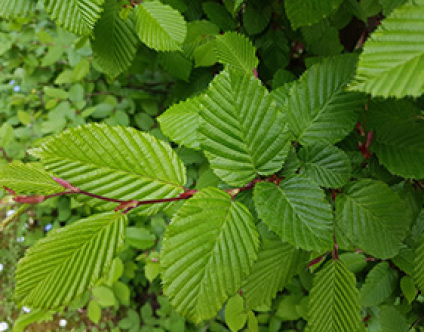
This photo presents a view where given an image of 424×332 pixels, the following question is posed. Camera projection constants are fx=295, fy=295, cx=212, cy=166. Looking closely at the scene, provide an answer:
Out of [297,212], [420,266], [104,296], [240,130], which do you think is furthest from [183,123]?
[104,296]

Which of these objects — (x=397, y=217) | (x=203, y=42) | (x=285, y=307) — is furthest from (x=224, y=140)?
(x=285, y=307)

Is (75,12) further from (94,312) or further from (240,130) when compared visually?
(94,312)

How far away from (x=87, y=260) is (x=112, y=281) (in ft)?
3.78

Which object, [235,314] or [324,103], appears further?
[235,314]

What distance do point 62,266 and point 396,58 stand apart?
486 millimetres

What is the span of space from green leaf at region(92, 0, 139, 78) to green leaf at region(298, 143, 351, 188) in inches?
25.3

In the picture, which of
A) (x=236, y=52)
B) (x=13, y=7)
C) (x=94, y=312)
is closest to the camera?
(x=236, y=52)

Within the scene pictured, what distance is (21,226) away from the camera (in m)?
1.64

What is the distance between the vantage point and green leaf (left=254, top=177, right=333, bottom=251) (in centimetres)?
41

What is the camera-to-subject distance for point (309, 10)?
692 mm

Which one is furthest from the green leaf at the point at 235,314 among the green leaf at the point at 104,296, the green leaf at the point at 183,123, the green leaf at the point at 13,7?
the green leaf at the point at 13,7

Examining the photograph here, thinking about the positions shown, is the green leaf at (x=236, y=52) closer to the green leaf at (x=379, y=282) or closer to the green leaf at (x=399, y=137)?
the green leaf at (x=399, y=137)

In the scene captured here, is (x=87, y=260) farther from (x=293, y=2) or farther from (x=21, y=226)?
(x=21, y=226)

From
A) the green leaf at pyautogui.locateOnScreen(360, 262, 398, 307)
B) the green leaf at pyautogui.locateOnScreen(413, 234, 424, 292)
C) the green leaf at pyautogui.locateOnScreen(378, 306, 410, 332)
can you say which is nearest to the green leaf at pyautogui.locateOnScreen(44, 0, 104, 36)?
the green leaf at pyautogui.locateOnScreen(413, 234, 424, 292)
